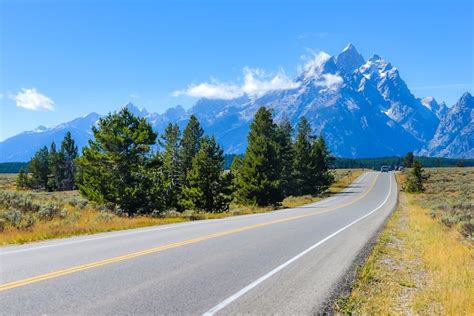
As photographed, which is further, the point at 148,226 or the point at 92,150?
the point at 92,150

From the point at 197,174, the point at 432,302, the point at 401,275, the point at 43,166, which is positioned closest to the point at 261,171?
the point at 197,174

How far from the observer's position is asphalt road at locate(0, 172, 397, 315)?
6.57 m

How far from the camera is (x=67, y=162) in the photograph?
80.4 meters

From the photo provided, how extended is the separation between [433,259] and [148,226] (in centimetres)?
1216

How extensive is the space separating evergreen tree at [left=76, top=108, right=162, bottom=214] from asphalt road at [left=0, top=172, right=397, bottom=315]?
11.7 meters

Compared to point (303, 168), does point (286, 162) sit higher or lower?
higher

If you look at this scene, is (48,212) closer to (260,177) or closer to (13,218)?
(13,218)

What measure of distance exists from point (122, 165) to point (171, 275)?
19.3 meters

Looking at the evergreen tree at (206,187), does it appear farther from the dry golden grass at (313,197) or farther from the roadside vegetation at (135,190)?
the dry golden grass at (313,197)

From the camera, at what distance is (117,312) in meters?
6.13

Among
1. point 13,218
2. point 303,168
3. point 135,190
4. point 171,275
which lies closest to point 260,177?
point 135,190

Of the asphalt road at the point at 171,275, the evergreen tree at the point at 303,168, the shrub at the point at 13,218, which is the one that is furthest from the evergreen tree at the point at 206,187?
the evergreen tree at the point at 303,168

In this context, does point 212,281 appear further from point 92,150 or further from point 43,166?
point 43,166

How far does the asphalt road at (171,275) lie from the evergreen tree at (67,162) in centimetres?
6955
